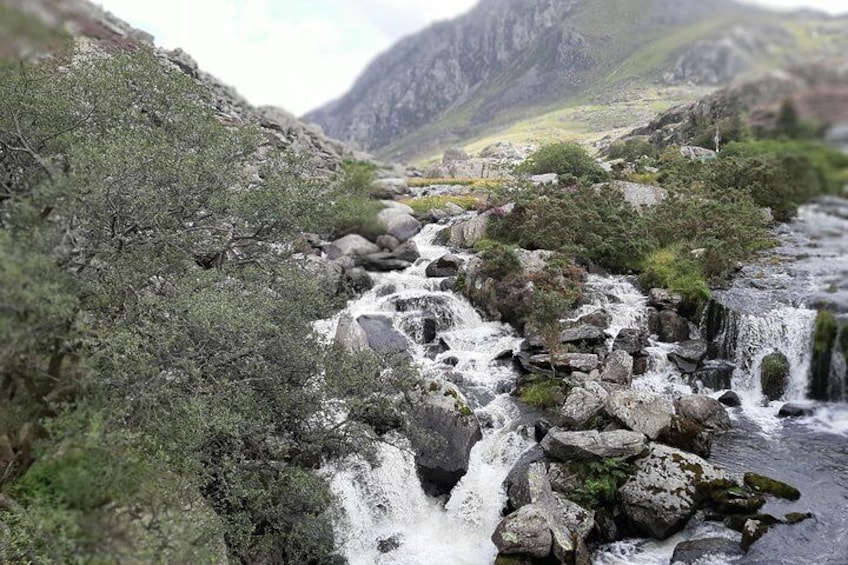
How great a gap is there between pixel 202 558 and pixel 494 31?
190ft

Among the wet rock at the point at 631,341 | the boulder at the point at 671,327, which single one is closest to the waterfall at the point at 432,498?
the wet rock at the point at 631,341

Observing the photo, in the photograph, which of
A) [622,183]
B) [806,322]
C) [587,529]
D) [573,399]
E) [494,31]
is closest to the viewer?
[587,529]

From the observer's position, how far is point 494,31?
57156 millimetres

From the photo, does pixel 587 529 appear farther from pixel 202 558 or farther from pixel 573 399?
pixel 202 558

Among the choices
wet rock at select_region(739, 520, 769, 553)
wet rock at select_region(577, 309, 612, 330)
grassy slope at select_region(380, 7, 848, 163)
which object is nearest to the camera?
grassy slope at select_region(380, 7, 848, 163)

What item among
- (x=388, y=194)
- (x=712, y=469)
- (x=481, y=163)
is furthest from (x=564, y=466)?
(x=481, y=163)

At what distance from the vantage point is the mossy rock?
14770 millimetres

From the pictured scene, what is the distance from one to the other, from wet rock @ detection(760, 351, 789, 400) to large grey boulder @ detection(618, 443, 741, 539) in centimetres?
701

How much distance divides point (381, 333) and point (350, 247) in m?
12.3

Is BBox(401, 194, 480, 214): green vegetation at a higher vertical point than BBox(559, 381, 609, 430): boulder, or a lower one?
higher

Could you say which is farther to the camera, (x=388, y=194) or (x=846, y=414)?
(x=388, y=194)

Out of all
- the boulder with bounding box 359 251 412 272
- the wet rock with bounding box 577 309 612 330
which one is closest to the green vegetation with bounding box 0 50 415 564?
the wet rock with bounding box 577 309 612 330

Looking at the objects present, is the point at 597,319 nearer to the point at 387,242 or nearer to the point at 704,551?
the point at 704,551

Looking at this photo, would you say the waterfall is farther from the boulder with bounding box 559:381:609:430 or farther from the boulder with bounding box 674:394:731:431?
the boulder with bounding box 674:394:731:431
